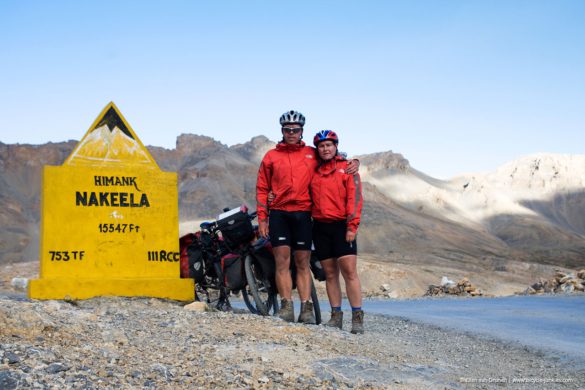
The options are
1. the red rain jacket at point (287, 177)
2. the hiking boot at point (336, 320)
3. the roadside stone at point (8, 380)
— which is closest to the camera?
the roadside stone at point (8, 380)

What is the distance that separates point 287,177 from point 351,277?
1.16m

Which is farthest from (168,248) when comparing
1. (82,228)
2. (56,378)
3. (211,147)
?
(211,147)

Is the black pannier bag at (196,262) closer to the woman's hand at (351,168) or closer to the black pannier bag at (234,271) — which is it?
the black pannier bag at (234,271)

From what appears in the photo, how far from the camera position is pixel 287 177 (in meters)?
7.19

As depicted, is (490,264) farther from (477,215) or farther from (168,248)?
(168,248)

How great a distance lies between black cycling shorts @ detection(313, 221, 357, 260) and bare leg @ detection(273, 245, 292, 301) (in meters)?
0.36

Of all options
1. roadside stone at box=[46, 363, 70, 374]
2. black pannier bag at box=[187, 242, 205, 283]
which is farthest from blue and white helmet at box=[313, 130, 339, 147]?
roadside stone at box=[46, 363, 70, 374]

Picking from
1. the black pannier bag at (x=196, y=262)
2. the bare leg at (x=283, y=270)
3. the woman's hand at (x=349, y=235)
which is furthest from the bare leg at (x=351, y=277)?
the black pannier bag at (x=196, y=262)

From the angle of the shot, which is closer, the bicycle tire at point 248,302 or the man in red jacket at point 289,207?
the man in red jacket at point 289,207

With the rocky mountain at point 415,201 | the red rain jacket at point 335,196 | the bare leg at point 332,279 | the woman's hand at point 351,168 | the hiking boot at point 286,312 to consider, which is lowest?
the hiking boot at point 286,312

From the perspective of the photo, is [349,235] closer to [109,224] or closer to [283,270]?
[283,270]

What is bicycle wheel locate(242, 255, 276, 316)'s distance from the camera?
24.8ft

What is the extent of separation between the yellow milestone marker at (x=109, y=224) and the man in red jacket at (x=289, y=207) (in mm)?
1345

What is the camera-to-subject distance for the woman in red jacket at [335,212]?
283 inches
